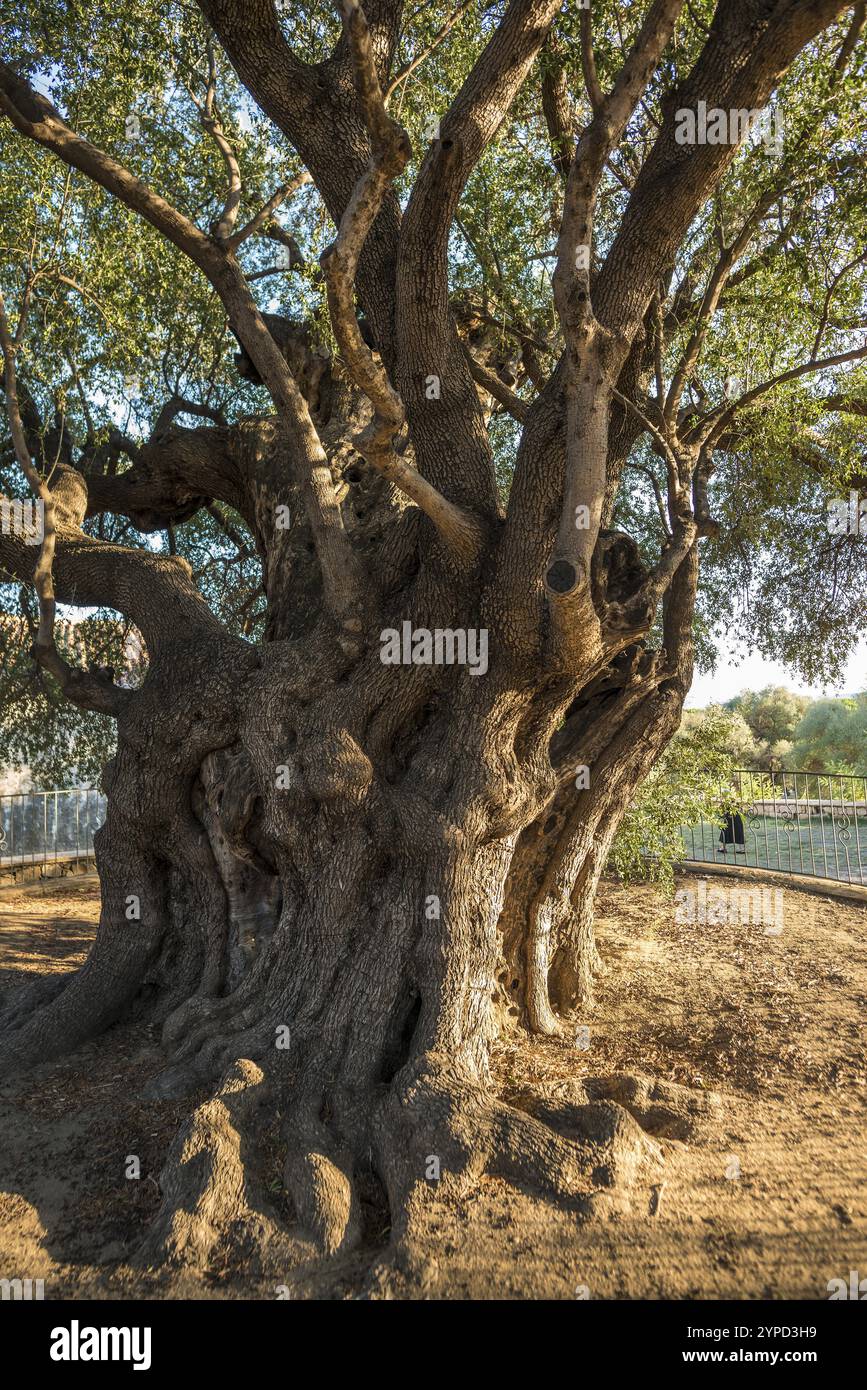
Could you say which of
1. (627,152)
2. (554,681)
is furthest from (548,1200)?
(627,152)

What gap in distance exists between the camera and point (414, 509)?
6.00 metres

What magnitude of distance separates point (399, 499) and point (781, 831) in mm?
16707

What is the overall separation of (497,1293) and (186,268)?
844 cm

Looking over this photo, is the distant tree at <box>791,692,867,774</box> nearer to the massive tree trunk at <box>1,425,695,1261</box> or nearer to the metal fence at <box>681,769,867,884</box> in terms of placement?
the metal fence at <box>681,769,867,884</box>

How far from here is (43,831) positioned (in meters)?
13.4

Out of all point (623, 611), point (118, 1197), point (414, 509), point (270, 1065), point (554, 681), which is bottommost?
point (118, 1197)

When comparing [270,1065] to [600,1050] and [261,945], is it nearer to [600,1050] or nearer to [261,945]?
[261,945]

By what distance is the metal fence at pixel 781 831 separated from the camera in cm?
1077

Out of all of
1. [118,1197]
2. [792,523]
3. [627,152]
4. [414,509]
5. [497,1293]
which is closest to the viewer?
[497,1293]

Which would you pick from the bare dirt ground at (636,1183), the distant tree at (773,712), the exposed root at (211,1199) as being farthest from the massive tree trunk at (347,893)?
the distant tree at (773,712)

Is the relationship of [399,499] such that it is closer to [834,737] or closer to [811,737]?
[834,737]

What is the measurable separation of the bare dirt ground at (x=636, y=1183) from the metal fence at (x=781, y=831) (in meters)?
2.71

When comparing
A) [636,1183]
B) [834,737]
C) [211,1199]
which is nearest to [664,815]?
[636,1183]

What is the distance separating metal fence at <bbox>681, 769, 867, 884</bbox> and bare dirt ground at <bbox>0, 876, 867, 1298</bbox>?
8.90ft
